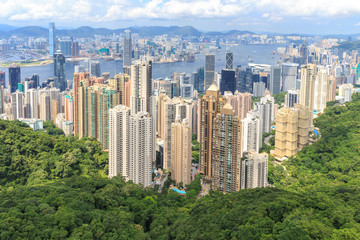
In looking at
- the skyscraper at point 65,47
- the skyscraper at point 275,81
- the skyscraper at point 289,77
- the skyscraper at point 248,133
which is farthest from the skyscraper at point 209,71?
the skyscraper at point 65,47

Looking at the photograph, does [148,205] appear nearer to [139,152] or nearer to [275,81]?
[139,152]

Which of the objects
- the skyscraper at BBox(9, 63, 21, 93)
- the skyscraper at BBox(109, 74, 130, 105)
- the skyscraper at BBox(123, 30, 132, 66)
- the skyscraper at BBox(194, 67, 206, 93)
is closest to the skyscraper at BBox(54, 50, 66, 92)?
the skyscraper at BBox(9, 63, 21, 93)

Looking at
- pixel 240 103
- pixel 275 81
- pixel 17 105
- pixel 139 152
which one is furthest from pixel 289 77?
pixel 139 152

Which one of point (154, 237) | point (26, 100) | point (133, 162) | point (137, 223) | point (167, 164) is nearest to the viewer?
point (154, 237)

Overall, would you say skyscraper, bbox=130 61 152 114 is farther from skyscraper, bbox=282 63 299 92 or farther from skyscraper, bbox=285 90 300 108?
skyscraper, bbox=282 63 299 92

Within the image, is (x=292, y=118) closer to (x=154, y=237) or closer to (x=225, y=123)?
(x=225, y=123)

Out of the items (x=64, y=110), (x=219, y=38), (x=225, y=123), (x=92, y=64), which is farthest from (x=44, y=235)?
(x=219, y=38)
